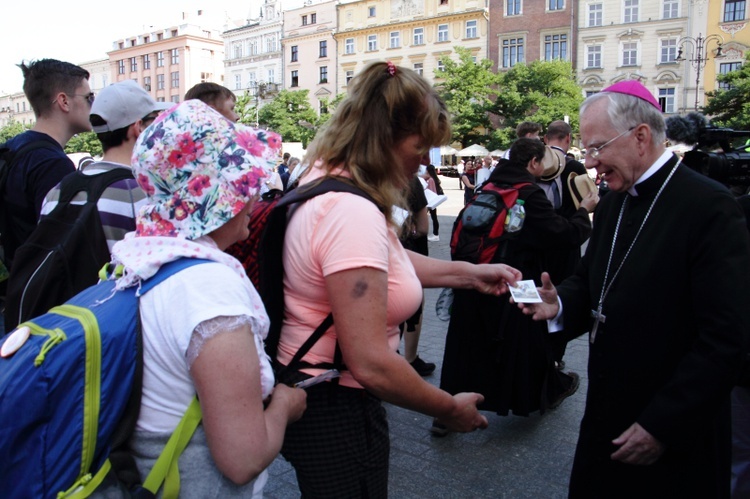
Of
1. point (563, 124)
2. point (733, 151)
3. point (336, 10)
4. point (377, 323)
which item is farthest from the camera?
point (336, 10)

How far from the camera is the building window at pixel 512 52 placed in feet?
173

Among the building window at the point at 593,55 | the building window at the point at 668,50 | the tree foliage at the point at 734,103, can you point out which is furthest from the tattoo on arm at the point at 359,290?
the building window at the point at 593,55

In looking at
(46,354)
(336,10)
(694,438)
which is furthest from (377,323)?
(336,10)

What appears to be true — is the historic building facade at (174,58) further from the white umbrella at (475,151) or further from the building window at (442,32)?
the white umbrella at (475,151)

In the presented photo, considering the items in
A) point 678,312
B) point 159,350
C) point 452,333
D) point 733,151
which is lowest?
point 452,333

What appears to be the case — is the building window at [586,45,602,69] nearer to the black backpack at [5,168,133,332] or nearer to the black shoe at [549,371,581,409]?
the black shoe at [549,371,581,409]

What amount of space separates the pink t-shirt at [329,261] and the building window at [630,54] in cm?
5236

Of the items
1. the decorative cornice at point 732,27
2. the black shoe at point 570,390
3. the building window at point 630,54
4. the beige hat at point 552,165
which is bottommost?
the black shoe at point 570,390

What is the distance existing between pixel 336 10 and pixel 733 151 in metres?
65.4

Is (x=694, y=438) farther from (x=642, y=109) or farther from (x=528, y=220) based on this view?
(x=528, y=220)

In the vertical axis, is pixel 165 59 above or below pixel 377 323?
above

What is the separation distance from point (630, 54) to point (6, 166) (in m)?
52.1

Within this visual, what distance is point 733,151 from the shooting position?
2.88 metres

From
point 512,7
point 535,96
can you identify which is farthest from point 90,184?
point 512,7
